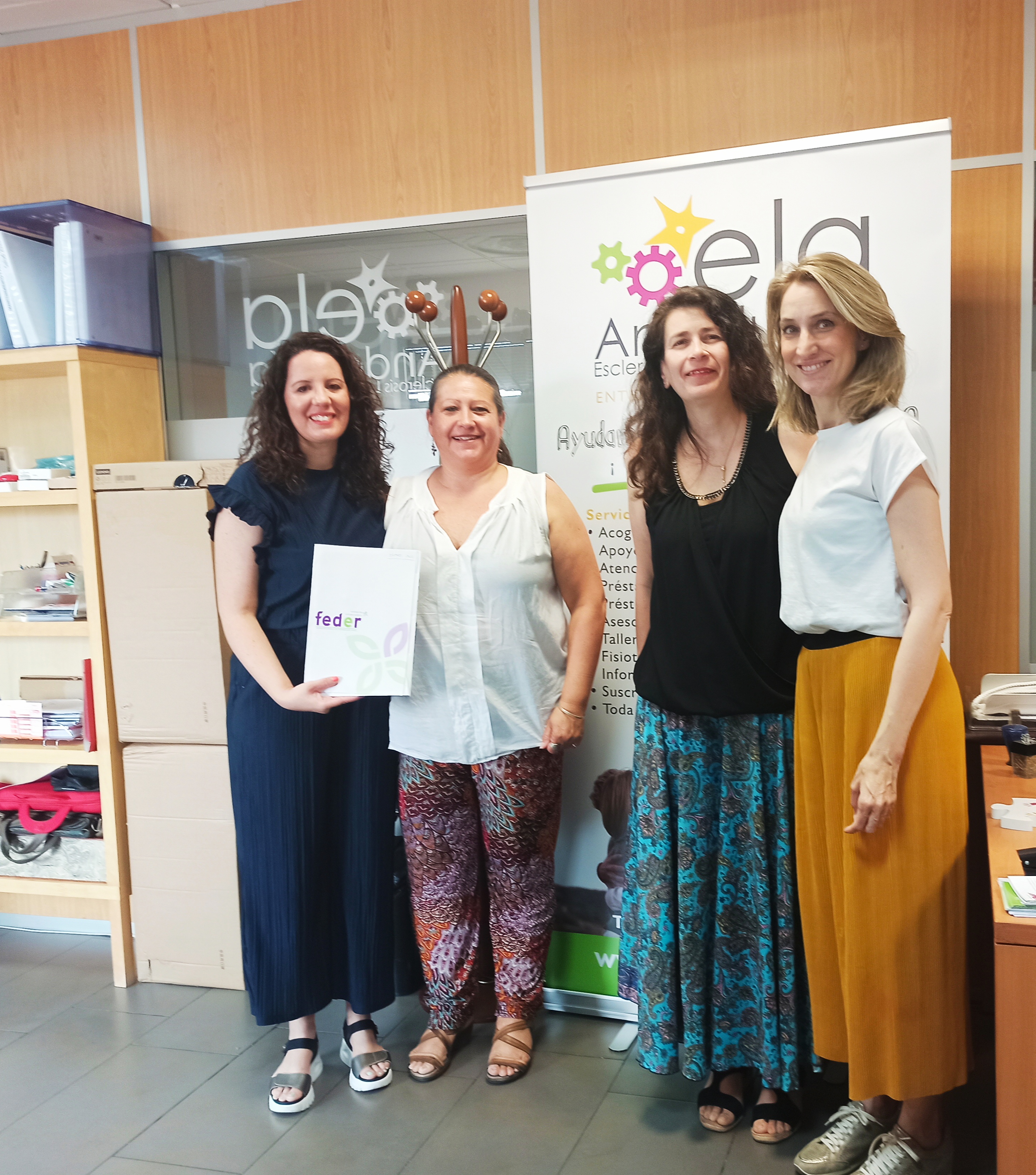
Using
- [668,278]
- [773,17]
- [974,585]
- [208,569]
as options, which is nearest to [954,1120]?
[974,585]

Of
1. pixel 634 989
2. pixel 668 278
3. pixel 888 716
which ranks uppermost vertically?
pixel 668 278

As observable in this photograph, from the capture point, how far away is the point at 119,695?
10.1 feet

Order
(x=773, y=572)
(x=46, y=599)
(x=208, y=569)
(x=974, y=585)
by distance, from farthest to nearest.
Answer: (x=46, y=599) → (x=208, y=569) → (x=974, y=585) → (x=773, y=572)

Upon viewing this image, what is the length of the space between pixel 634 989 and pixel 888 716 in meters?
0.94

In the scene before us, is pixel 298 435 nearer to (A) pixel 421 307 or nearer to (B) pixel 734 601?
(A) pixel 421 307

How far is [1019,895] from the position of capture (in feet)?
5.19

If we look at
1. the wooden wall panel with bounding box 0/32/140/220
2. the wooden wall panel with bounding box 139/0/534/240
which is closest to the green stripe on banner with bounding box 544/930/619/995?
the wooden wall panel with bounding box 139/0/534/240

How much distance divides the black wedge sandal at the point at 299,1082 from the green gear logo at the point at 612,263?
208 centimetres

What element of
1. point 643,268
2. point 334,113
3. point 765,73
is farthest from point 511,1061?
point 334,113

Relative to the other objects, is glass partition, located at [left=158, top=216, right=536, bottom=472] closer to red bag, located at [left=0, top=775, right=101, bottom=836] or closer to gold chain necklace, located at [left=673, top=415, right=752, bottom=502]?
gold chain necklace, located at [left=673, top=415, right=752, bottom=502]

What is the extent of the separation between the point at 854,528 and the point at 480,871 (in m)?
1.35

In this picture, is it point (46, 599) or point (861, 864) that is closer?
point (861, 864)

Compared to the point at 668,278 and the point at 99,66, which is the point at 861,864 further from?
the point at 99,66

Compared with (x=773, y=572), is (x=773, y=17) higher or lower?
higher
